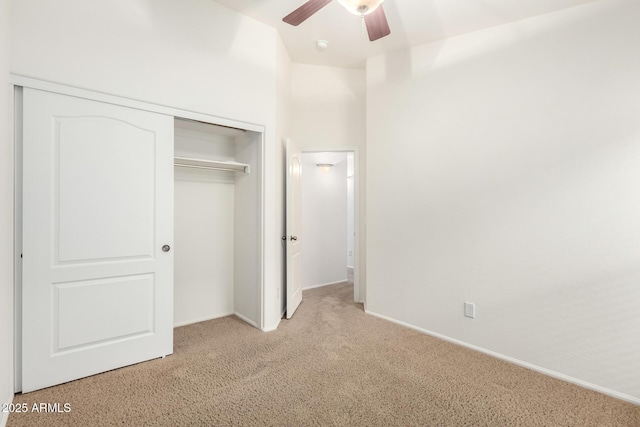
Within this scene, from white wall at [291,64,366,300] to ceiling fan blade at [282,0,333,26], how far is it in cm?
175

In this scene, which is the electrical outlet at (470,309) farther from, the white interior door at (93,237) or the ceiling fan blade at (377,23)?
the white interior door at (93,237)

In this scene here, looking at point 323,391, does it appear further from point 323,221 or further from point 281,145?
point 323,221

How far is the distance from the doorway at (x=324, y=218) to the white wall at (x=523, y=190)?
156cm

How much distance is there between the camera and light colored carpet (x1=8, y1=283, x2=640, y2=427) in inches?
65.9

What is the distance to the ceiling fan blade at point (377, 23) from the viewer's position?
1.77 metres

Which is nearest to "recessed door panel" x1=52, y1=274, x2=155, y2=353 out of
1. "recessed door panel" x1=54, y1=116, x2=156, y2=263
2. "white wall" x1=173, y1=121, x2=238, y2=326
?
"recessed door panel" x1=54, y1=116, x2=156, y2=263

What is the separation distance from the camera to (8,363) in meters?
1.71

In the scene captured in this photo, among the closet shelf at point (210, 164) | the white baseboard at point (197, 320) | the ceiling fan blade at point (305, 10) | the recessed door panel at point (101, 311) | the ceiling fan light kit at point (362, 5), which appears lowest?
Answer: the white baseboard at point (197, 320)

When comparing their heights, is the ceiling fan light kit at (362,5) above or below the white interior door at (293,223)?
above

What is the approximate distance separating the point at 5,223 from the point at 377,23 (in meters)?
2.59

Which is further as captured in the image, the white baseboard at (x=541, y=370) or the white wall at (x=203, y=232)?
the white wall at (x=203, y=232)

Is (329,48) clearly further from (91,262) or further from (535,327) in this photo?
(535,327)

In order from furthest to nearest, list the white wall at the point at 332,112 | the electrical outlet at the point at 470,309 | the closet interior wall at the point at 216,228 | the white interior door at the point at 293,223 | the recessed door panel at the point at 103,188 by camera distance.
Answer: the white wall at the point at 332,112 → the white interior door at the point at 293,223 → the closet interior wall at the point at 216,228 → the electrical outlet at the point at 470,309 → the recessed door panel at the point at 103,188

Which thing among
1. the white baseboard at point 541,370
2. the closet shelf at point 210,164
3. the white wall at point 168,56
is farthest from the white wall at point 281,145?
the white baseboard at point 541,370
